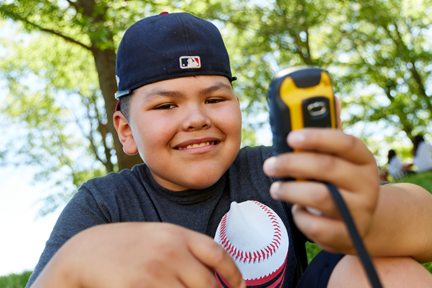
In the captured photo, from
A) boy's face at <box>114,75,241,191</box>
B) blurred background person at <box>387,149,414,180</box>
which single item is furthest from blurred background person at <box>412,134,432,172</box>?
boy's face at <box>114,75,241,191</box>

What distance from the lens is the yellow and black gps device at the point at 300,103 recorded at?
2.52 feet

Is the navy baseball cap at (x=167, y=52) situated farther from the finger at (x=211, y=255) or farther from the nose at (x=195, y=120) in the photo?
the finger at (x=211, y=255)

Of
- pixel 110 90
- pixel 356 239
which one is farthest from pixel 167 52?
pixel 110 90

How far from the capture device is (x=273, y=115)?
0.81 meters

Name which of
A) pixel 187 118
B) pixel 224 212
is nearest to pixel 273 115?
pixel 187 118

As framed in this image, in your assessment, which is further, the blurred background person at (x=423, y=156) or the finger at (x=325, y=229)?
the blurred background person at (x=423, y=156)

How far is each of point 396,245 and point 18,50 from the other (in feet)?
47.0

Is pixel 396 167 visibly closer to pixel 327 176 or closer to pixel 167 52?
pixel 167 52

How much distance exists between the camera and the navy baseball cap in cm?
166

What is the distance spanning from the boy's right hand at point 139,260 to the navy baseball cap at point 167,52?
922mm

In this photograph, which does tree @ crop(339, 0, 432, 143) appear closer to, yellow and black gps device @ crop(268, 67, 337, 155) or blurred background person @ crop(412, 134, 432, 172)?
blurred background person @ crop(412, 134, 432, 172)

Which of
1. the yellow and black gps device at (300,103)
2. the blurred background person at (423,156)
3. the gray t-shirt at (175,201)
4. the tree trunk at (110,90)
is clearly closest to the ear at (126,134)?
the gray t-shirt at (175,201)

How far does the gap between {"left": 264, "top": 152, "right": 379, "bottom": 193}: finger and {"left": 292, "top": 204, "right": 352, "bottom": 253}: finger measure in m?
0.09

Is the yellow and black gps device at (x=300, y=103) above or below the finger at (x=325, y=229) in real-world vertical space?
above
